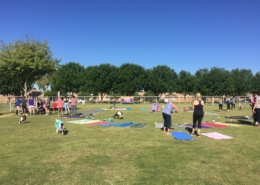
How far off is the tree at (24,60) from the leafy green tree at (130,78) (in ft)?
90.3

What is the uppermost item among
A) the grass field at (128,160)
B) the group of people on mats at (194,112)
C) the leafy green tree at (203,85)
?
the leafy green tree at (203,85)

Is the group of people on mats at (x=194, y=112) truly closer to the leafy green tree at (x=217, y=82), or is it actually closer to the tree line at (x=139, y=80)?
the tree line at (x=139, y=80)

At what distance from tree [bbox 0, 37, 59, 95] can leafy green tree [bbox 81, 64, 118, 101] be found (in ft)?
86.4

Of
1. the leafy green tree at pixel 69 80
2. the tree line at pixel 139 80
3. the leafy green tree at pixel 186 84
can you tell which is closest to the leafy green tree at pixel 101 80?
the tree line at pixel 139 80

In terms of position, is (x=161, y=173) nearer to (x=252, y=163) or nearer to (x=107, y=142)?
(x=252, y=163)

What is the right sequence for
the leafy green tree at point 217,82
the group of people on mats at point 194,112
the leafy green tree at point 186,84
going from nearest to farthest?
the group of people on mats at point 194,112
the leafy green tree at point 217,82
the leafy green tree at point 186,84

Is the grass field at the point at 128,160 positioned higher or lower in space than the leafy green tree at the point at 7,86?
lower

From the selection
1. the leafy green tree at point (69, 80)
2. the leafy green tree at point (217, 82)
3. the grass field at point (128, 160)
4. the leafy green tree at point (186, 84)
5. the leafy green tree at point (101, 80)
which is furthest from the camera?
the leafy green tree at point (69, 80)

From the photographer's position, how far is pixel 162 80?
193ft

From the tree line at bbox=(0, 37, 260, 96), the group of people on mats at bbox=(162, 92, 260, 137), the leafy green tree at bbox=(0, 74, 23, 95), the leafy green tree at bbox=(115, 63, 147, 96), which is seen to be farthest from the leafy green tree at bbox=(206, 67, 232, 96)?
the leafy green tree at bbox=(0, 74, 23, 95)

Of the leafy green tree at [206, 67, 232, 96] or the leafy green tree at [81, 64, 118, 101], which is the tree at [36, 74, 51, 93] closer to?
the leafy green tree at [81, 64, 118, 101]

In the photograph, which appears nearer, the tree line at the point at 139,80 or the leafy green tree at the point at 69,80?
the tree line at the point at 139,80

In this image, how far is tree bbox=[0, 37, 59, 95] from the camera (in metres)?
26.2

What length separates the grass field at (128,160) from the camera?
518 centimetres
